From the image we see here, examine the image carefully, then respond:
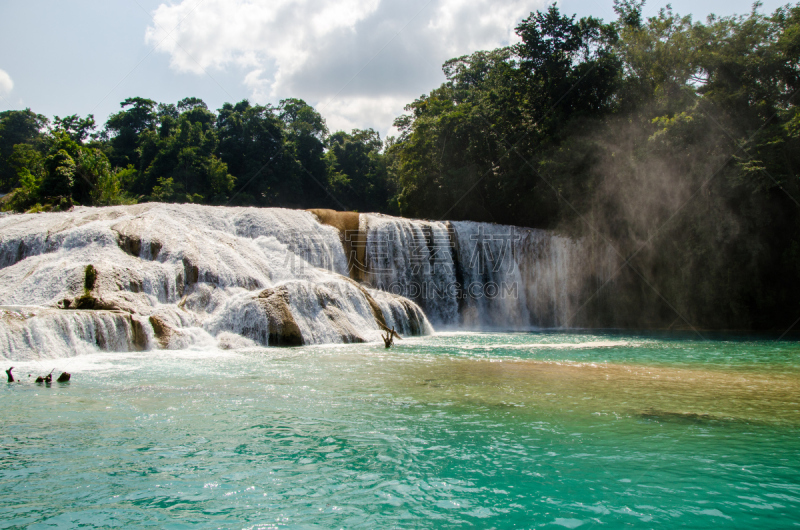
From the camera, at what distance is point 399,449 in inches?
213

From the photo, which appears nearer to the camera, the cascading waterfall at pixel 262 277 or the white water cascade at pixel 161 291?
the white water cascade at pixel 161 291

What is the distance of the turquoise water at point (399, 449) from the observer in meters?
4.00

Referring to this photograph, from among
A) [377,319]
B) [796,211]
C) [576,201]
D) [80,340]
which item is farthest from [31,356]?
[796,211]

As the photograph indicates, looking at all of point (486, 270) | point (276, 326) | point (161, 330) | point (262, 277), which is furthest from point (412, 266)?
point (161, 330)

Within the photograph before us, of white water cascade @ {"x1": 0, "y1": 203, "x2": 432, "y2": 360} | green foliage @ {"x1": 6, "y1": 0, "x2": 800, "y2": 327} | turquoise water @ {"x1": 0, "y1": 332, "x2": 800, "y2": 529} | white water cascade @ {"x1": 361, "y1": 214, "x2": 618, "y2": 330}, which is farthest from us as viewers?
white water cascade @ {"x1": 361, "y1": 214, "x2": 618, "y2": 330}

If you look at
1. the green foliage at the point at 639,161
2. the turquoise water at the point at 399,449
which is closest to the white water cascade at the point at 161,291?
the turquoise water at the point at 399,449

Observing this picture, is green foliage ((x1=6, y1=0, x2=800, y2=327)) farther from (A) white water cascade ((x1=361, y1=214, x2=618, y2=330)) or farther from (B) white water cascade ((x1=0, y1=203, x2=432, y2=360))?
(B) white water cascade ((x1=0, y1=203, x2=432, y2=360))

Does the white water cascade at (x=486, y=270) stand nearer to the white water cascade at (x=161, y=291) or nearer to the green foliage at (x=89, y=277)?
the white water cascade at (x=161, y=291)

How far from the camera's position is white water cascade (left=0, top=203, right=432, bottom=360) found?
39.5 feet

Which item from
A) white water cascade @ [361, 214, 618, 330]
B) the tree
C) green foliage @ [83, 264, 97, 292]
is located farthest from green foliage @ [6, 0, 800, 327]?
green foliage @ [83, 264, 97, 292]

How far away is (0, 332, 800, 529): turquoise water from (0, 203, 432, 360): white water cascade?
6.86 ft

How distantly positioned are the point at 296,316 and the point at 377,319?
113 inches

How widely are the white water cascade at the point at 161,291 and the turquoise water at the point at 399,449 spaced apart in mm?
2091

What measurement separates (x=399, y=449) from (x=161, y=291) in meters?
Result: 11.9
